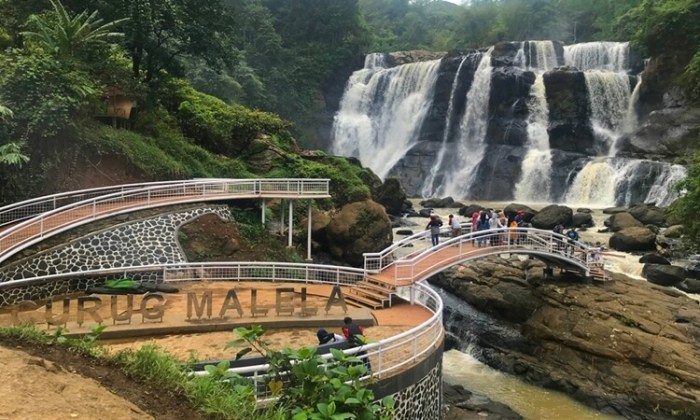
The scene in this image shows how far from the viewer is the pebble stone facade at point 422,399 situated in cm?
A: 962

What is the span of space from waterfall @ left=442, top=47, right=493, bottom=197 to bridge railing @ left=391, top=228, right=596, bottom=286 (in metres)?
26.1

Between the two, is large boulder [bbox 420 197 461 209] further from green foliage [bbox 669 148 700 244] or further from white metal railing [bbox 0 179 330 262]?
green foliage [bbox 669 148 700 244]

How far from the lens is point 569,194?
3859cm

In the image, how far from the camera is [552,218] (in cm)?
3008

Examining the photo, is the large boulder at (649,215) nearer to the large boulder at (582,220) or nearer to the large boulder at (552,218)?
the large boulder at (582,220)

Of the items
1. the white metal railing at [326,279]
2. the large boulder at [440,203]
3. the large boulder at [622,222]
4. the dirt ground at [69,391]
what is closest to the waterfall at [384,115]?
the large boulder at [440,203]

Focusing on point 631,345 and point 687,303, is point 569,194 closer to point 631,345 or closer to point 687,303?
point 687,303

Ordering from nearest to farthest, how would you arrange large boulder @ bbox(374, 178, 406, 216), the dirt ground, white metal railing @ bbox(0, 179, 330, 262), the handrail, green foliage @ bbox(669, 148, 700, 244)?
the dirt ground → white metal railing @ bbox(0, 179, 330, 262) → the handrail → green foliage @ bbox(669, 148, 700, 244) → large boulder @ bbox(374, 178, 406, 216)

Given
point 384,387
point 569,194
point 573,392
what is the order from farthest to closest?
point 569,194 → point 573,392 → point 384,387

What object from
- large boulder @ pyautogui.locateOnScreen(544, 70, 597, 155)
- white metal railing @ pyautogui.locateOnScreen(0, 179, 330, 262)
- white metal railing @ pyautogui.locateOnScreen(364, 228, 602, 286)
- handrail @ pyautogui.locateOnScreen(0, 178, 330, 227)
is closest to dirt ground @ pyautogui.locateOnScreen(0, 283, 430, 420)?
white metal railing @ pyautogui.locateOnScreen(0, 179, 330, 262)

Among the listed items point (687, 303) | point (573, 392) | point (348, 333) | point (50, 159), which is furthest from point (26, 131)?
point (687, 303)

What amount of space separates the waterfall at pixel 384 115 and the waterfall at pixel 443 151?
2.12 meters

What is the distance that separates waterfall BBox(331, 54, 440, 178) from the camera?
5059 centimetres

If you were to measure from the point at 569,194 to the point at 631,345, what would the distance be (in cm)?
2514
